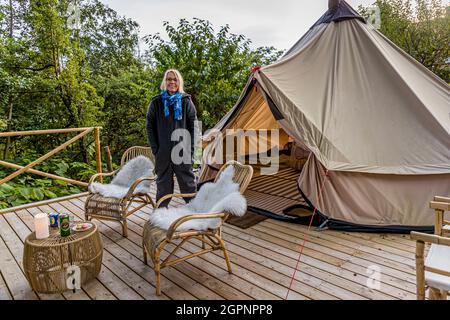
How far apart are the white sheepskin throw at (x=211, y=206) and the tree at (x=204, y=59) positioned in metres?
3.40

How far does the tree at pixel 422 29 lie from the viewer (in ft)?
23.9

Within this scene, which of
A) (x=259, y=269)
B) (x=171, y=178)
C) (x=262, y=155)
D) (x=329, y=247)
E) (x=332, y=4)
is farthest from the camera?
(x=262, y=155)

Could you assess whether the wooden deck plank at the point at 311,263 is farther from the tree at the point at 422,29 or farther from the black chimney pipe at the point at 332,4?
the tree at the point at 422,29

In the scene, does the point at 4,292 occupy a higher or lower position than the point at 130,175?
lower

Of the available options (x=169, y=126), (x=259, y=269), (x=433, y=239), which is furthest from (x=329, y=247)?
(x=169, y=126)

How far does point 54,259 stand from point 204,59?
4.59 meters

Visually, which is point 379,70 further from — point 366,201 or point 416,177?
point 366,201

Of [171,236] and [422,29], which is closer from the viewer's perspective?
[171,236]

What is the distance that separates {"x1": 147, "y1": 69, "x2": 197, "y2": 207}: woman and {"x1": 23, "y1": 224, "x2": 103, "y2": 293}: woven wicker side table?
109 cm

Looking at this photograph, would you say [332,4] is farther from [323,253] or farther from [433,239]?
[433,239]

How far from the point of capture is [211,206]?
2.53 m

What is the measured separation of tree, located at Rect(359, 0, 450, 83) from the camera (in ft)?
23.9

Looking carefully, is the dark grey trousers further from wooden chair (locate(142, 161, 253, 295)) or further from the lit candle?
the lit candle
